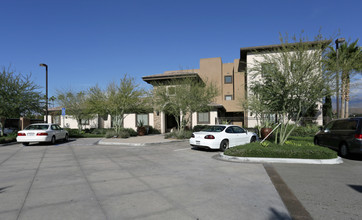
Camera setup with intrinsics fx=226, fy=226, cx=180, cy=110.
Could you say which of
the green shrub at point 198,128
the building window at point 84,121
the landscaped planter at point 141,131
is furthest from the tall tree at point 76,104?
the green shrub at point 198,128

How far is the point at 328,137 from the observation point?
11.3m

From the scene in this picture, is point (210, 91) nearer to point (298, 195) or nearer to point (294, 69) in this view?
point (294, 69)

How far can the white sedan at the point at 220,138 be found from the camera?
11461 millimetres

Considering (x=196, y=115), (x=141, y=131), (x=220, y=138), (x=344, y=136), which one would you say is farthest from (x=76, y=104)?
(x=344, y=136)

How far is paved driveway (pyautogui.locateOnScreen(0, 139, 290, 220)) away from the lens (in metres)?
3.93

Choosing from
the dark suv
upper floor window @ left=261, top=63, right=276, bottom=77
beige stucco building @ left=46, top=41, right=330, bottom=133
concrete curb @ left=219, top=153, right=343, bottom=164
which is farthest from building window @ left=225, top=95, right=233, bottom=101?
concrete curb @ left=219, top=153, right=343, bottom=164

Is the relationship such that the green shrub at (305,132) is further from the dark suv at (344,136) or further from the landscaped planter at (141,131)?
the landscaped planter at (141,131)

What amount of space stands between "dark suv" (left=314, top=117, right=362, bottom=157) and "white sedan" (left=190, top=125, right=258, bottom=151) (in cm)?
397

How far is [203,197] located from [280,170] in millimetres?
3899

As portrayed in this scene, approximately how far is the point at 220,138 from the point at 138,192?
720 centimetres

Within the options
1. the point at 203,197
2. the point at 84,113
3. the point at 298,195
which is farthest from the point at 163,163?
the point at 84,113

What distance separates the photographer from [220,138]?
11602 millimetres

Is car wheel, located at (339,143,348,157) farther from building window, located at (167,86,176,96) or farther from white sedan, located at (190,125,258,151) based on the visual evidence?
building window, located at (167,86,176,96)

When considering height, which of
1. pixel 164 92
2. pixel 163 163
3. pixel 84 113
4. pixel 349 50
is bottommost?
pixel 163 163
